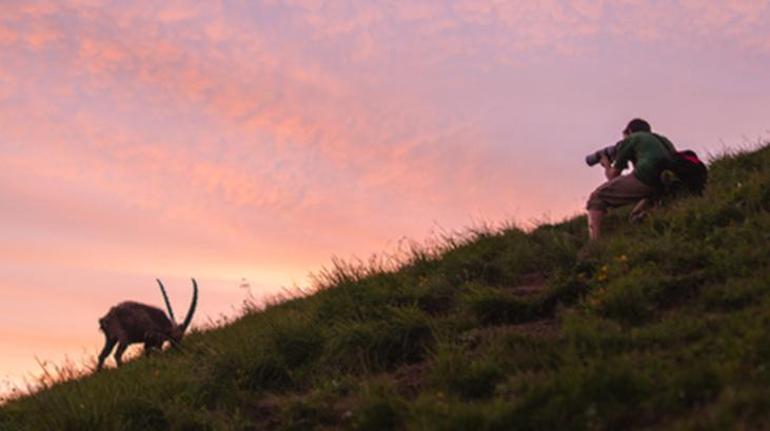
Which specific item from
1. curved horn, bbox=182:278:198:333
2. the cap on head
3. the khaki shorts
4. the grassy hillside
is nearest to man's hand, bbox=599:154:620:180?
the khaki shorts

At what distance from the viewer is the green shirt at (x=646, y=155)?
1082cm

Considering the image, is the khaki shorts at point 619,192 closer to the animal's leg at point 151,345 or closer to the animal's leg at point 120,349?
the animal's leg at point 151,345

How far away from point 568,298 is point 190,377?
4.55 metres

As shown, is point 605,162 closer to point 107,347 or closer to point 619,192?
point 619,192

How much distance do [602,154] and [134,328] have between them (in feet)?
27.8

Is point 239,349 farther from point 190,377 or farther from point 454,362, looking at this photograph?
point 454,362

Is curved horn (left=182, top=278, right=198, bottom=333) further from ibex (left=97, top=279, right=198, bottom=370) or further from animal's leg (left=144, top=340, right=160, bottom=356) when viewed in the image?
animal's leg (left=144, top=340, right=160, bottom=356)

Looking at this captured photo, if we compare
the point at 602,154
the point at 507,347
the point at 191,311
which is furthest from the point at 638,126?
the point at 191,311

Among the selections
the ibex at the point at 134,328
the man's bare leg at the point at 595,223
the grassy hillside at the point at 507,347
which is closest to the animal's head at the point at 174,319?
the ibex at the point at 134,328

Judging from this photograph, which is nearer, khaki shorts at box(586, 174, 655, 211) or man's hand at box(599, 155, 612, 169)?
khaki shorts at box(586, 174, 655, 211)

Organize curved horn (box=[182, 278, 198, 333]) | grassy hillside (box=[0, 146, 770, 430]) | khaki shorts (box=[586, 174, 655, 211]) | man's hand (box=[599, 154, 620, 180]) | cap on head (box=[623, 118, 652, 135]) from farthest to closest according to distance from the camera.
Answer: curved horn (box=[182, 278, 198, 333]) → cap on head (box=[623, 118, 652, 135]) → man's hand (box=[599, 154, 620, 180]) → khaki shorts (box=[586, 174, 655, 211]) → grassy hillside (box=[0, 146, 770, 430])

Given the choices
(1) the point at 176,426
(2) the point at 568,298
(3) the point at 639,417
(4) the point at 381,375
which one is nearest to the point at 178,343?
(1) the point at 176,426

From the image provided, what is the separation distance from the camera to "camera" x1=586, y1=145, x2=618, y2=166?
37.8ft

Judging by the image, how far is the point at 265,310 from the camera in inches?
547
